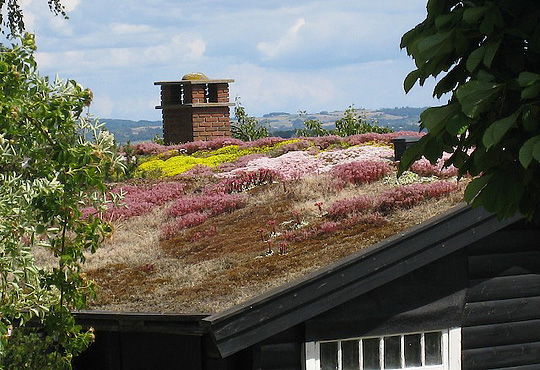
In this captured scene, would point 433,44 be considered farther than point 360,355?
No

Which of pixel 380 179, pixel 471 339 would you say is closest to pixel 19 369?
pixel 471 339

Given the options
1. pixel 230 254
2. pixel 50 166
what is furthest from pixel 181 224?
pixel 50 166

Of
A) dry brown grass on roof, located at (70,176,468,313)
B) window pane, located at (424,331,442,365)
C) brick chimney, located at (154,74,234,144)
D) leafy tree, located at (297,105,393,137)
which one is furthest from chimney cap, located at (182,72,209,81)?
window pane, located at (424,331,442,365)

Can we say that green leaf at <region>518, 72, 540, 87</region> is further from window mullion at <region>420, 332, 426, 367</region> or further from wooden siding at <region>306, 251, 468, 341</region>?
window mullion at <region>420, 332, 426, 367</region>

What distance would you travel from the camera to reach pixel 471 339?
9.80 metres

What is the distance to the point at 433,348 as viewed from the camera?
9781 mm

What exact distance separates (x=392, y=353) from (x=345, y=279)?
134cm

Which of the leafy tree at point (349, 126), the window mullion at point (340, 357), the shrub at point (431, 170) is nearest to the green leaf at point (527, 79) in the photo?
the window mullion at point (340, 357)

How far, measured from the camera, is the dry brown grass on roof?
33.2 ft

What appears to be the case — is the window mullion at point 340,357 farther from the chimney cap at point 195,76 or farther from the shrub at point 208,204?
the chimney cap at point 195,76

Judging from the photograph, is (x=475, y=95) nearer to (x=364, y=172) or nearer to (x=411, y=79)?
(x=411, y=79)

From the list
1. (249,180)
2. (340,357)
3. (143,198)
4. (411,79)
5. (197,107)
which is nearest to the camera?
(411,79)

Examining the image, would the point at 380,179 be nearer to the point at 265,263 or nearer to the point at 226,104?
the point at 265,263

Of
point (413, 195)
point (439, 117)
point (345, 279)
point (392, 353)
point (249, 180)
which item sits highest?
point (439, 117)
